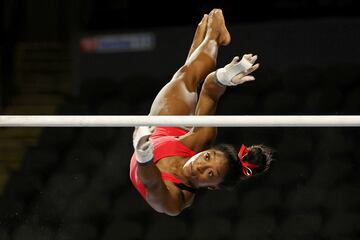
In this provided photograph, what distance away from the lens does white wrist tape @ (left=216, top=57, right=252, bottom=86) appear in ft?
10.2

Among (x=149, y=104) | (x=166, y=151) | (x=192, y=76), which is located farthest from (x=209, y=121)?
(x=149, y=104)

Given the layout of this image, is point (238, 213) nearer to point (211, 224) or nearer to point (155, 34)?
point (211, 224)

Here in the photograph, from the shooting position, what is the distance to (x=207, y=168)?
3.14 metres

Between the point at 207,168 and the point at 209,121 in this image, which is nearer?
the point at 209,121

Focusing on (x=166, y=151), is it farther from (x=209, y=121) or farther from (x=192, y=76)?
(x=209, y=121)

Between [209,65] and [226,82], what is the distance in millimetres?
293

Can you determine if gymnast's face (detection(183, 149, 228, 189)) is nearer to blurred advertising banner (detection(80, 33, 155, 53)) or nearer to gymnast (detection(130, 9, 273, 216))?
gymnast (detection(130, 9, 273, 216))

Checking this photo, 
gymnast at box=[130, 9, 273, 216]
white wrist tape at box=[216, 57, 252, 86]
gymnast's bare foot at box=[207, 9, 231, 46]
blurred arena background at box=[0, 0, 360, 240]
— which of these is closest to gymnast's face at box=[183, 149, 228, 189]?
gymnast at box=[130, 9, 273, 216]

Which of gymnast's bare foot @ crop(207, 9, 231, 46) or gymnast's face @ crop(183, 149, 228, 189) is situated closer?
gymnast's face @ crop(183, 149, 228, 189)

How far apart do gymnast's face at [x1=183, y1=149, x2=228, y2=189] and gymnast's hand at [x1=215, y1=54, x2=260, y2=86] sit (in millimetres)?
281

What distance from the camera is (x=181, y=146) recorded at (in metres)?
3.36

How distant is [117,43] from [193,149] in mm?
1531

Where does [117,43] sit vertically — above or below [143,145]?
below

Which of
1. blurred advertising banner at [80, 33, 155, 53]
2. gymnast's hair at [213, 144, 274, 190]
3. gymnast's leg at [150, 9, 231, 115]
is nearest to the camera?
A: gymnast's hair at [213, 144, 274, 190]
